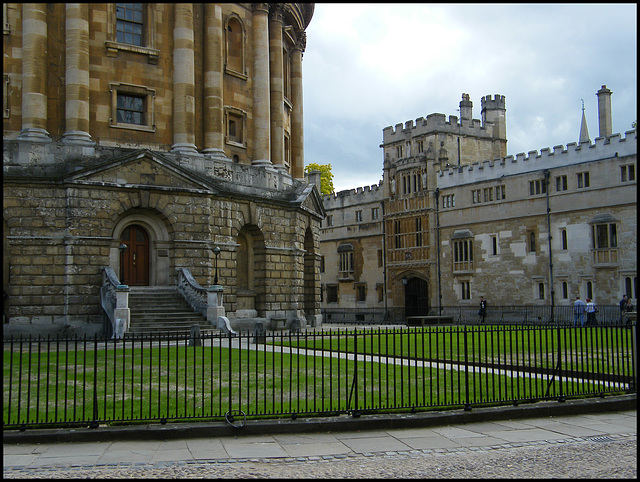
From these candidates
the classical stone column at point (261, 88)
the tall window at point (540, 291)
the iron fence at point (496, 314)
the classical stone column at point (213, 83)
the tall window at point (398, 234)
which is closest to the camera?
the classical stone column at point (213, 83)

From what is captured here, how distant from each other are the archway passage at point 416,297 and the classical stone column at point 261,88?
1081 inches

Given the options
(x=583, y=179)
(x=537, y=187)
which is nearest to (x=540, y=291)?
(x=537, y=187)

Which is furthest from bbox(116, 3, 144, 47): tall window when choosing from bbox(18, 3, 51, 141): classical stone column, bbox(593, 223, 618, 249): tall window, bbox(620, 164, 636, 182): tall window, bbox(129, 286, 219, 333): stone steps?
bbox(593, 223, 618, 249): tall window

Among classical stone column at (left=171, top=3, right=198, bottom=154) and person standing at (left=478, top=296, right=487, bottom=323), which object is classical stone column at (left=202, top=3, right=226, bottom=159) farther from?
person standing at (left=478, top=296, right=487, bottom=323)

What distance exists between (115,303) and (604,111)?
4168cm

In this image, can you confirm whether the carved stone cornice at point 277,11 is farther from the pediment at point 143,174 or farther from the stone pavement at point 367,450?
the stone pavement at point 367,450

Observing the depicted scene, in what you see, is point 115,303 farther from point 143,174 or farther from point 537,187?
point 537,187

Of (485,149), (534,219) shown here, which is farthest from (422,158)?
(534,219)

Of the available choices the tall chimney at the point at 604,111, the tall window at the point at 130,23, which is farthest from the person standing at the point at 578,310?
the tall window at the point at 130,23

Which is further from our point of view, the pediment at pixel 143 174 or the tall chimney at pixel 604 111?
the tall chimney at pixel 604 111

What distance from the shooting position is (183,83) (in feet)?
106

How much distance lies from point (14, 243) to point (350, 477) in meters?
23.4

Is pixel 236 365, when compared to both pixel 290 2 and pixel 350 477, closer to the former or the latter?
pixel 350 477

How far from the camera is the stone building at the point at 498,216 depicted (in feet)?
151
